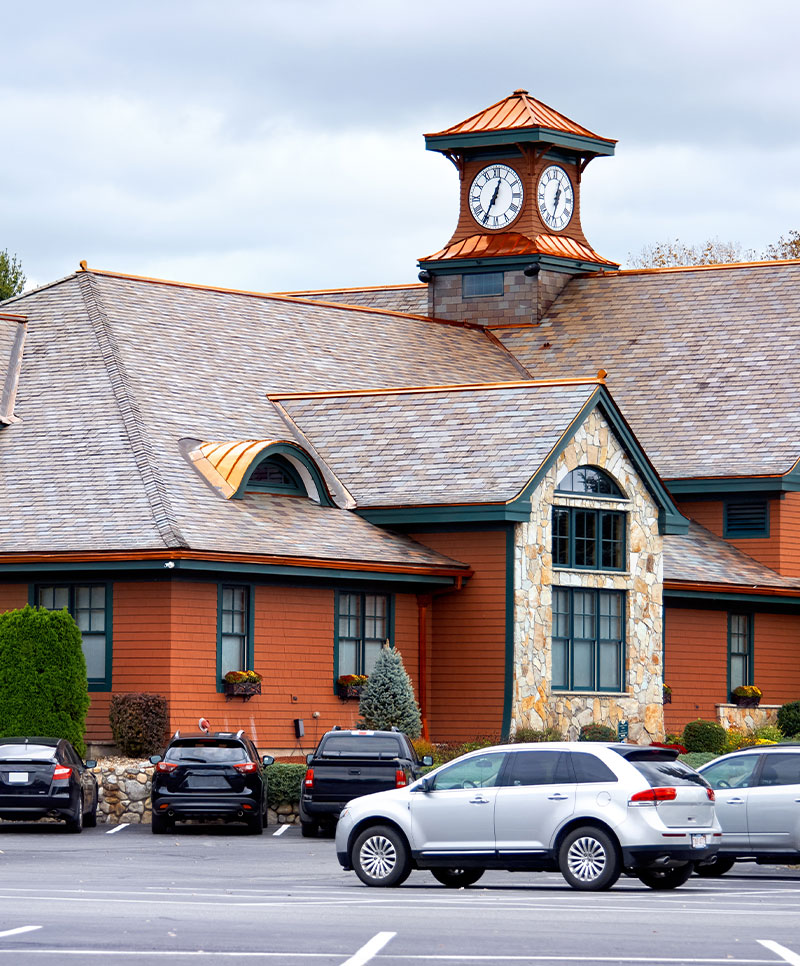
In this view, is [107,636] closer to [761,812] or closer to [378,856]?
[378,856]

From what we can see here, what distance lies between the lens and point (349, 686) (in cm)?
3559

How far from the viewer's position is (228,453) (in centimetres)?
3578

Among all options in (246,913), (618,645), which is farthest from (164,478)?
(246,913)

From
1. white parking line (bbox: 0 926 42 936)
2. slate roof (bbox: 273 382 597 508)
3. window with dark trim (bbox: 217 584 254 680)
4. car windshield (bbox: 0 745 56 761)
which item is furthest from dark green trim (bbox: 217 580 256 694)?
white parking line (bbox: 0 926 42 936)

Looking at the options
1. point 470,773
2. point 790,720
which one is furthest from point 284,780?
point 790,720

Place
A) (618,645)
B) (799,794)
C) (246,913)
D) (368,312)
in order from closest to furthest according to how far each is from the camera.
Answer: (246,913)
(799,794)
(618,645)
(368,312)

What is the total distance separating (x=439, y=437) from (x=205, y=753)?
11.0m

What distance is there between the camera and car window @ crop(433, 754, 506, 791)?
2144cm

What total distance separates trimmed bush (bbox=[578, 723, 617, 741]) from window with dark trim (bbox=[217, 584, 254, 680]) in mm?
6559

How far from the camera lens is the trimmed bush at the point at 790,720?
4102cm

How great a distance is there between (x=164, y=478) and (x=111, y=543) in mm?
2184

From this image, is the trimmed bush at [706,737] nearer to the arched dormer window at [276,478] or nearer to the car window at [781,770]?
the arched dormer window at [276,478]

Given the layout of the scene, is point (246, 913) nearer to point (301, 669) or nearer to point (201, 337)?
point (301, 669)

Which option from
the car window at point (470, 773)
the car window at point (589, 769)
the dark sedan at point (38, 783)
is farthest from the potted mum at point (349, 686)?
the car window at point (589, 769)
